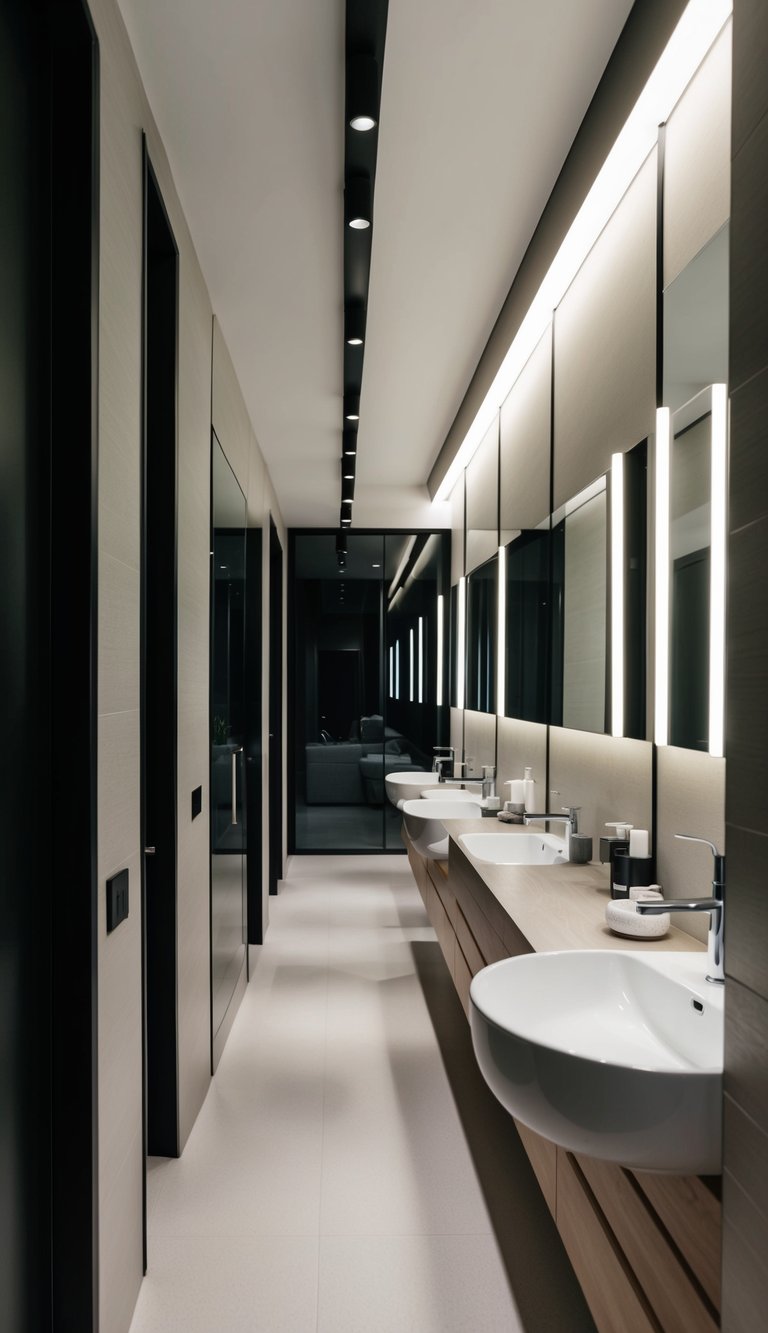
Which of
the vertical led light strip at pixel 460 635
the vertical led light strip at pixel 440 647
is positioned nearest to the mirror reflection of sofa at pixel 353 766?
the vertical led light strip at pixel 440 647

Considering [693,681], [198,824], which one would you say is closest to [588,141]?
[693,681]

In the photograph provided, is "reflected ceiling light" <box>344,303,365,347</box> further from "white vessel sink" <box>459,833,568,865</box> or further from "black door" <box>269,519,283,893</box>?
"black door" <box>269,519,283,893</box>

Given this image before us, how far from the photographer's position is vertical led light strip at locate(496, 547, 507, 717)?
4.00 metres

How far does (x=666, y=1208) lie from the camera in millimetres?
1208

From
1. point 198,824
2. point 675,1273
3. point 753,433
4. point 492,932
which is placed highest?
point 753,433

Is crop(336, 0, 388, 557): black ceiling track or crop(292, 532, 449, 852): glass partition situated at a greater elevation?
crop(336, 0, 388, 557): black ceiling track

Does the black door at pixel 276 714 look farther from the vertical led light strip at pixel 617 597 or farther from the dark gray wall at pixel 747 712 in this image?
the dark gray wall at pixel 747 712

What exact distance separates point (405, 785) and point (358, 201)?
3463 millimetres

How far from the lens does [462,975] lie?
302cm

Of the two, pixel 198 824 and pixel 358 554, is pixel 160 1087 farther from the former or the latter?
pixel 358 554

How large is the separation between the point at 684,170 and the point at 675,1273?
2.10 m

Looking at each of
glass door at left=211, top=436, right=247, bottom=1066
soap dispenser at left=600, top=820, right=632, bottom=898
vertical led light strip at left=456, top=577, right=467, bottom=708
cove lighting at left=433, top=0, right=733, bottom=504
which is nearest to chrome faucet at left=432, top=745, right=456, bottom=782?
vertical led light strip at left=456, top=577, right=467, bottom=708

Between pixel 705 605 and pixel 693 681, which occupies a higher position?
pixel 705 605

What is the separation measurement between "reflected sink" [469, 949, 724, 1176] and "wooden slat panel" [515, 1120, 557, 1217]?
0.27 metres
